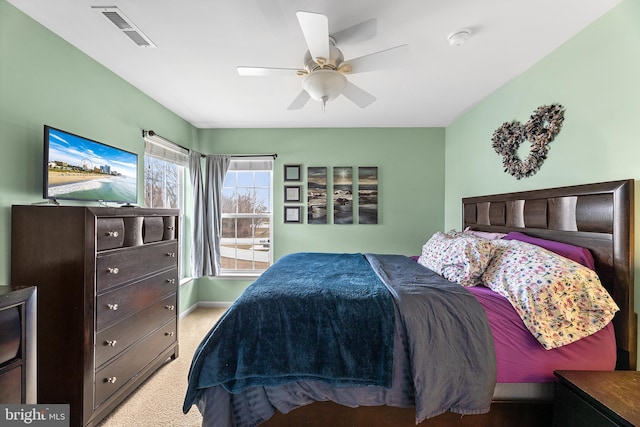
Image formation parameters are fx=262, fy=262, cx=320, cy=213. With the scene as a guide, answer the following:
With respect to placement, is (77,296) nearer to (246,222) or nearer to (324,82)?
(324,82)

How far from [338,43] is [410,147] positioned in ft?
7.56

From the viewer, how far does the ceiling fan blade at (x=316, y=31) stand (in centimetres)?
129

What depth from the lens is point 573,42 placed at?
5.92ft

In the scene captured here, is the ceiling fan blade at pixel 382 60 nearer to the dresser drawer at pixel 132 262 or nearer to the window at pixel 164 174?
the dresser drawer at pixel 132 262

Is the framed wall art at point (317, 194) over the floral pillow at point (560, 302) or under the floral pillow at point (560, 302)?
over

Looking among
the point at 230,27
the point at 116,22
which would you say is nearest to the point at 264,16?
the point at 230,27

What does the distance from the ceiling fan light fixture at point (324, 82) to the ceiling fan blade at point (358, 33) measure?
0.22m

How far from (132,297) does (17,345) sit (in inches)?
32.9

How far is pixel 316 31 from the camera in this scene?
1.42 meters

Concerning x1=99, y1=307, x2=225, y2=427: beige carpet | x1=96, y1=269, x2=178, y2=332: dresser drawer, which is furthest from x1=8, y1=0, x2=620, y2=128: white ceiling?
x1=99, y1=307, x2=225, y2=427: beige carpet

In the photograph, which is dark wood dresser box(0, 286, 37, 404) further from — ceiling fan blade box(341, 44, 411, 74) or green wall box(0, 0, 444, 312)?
ceiling fan blade box(341, 44, 411, 74)

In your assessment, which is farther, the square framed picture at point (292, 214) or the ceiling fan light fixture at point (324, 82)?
the square framed picture at point (292, 214)

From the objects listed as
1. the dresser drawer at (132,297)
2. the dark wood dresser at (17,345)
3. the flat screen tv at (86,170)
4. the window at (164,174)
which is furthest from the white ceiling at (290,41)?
the dresser drawer at (132,297)

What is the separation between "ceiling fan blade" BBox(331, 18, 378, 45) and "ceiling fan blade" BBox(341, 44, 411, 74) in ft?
0.45
